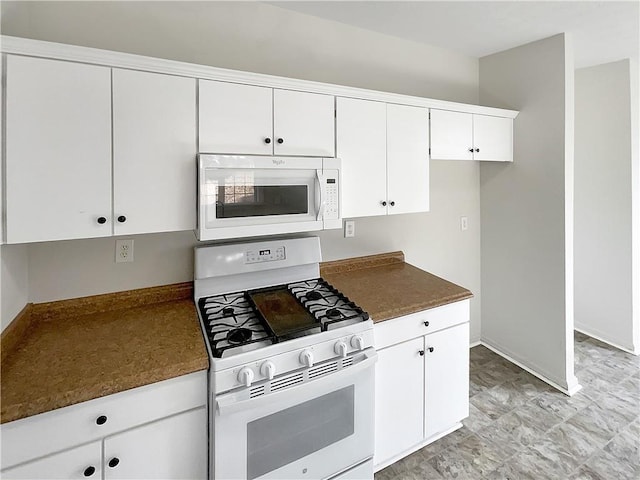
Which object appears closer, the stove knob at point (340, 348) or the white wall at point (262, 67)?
the stove knob at point (340, 348)

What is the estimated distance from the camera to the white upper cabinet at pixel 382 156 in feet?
6.59

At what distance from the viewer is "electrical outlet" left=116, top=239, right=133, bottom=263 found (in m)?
1.82

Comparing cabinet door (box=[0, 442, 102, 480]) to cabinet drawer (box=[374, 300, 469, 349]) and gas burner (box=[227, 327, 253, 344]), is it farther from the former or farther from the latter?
cabinet drawer (box=[374, 300, 469, 349])

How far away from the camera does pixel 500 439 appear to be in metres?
2.15

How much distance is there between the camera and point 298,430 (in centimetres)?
155

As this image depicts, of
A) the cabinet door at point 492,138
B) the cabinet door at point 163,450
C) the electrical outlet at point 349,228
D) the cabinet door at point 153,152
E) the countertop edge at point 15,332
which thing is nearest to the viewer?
the cabinet door at point 163,450

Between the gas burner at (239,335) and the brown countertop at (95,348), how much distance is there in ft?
0.39

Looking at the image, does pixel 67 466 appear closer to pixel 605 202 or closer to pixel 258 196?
pixel 258 196

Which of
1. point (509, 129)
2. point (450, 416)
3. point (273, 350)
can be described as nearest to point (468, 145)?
point (509, 129)

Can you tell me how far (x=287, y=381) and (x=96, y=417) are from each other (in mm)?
691

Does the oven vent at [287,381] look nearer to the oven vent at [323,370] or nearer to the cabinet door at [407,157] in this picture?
the oven vent at [323,370]

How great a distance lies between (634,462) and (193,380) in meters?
2.45

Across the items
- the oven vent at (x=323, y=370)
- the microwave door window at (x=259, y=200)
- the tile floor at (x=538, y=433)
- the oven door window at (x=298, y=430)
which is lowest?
the tile floor at (x=538, y=433)

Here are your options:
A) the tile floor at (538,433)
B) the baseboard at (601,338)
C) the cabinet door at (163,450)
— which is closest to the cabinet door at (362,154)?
the cabinet door at (163,450)
